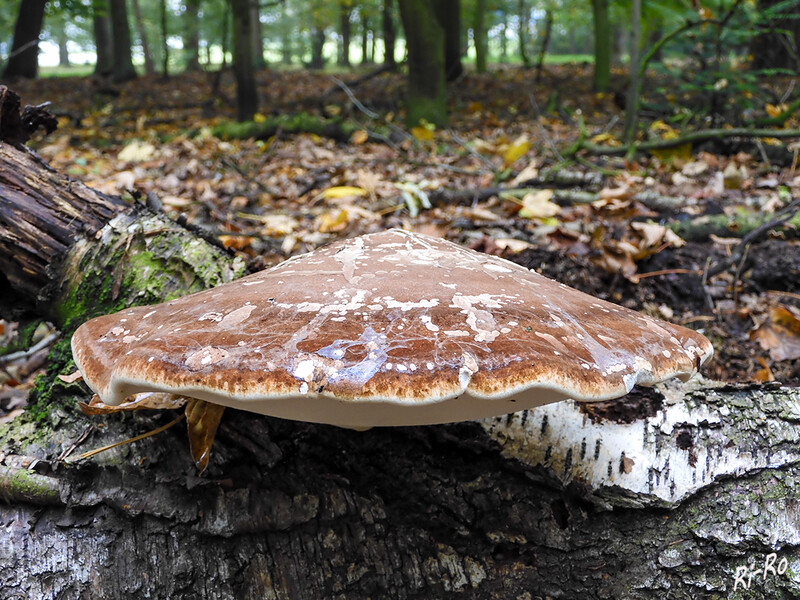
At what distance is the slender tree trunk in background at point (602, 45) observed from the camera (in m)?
12.5

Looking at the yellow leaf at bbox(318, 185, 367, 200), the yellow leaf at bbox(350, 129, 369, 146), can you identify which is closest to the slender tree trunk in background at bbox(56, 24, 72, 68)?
the yellow leaf at bbox(350, 129, 369, 146)

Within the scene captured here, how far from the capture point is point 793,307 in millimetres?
2754

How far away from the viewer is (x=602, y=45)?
13242 millimetres

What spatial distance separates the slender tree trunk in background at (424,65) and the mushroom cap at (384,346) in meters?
8.75

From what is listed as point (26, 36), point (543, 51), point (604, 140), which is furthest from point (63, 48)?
point (604, 140)

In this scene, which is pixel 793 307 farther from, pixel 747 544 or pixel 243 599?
pixel 243 599

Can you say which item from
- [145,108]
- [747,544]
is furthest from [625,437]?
[145,108]

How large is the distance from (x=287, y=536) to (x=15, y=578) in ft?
2.22

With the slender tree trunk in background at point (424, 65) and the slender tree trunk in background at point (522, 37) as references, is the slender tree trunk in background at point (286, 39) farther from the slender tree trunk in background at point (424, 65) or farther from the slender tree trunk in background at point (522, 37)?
the slender tree trunk in background at point (424, 65)

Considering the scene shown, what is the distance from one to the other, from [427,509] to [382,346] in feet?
2.25

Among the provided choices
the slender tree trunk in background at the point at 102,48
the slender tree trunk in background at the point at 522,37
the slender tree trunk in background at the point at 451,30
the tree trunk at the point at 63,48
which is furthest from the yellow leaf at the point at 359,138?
the tree trunk at the point at 63,48

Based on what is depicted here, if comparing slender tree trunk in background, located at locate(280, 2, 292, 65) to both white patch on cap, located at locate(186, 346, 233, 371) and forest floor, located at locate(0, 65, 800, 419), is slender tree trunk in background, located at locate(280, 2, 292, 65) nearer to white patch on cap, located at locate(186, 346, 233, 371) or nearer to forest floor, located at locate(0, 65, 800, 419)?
forest floor, located at locate(0, 65, 800, 419)

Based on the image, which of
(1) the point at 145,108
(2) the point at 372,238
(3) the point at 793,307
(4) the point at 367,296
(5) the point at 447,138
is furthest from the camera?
(1) the point at 145,108

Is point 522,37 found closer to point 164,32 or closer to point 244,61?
point 244,61
